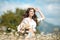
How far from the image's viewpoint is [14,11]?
8.71 ft

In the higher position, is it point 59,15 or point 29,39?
point 59,15

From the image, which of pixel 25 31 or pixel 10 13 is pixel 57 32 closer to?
pixel 25 31

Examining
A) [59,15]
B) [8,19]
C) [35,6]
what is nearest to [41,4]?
[35,6]

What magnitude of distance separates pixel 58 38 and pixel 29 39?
35 centimetres

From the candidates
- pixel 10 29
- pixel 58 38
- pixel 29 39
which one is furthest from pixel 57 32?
pixel 10 29

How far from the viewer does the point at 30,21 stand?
2.60 meters

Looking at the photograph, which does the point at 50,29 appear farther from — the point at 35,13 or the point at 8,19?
the point at 8,19

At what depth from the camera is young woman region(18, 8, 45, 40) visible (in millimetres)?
2582

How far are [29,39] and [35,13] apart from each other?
1.04ft

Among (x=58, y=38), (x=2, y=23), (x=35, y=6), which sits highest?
(x=35, y=6)

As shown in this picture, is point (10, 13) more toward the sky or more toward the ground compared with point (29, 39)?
more toward the sky

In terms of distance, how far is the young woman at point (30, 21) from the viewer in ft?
8.47

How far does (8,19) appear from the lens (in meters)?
2.62

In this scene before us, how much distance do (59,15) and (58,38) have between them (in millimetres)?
278
